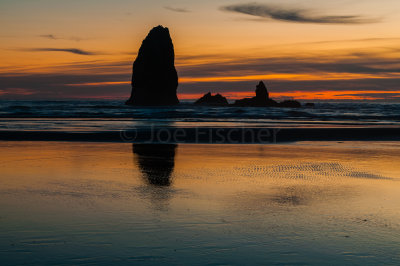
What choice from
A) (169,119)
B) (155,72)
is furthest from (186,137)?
(155,72)

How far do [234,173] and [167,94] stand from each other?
129 meters

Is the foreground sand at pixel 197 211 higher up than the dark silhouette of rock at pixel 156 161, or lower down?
higher up

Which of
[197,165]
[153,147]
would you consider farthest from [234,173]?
[153,147]

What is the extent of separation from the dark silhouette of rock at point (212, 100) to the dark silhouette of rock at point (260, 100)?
8.69 metres

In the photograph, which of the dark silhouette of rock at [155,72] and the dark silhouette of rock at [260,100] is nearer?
the dark silhouette of rock at [260,100]

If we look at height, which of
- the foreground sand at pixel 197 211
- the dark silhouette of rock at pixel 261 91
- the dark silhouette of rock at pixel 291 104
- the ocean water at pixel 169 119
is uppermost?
the dark silhouette of rock at pixel 261 91

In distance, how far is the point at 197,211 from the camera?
6566 millimetres

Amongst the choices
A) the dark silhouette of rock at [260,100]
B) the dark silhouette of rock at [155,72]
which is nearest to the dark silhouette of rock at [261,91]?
the dark silhouette of rock at [260,100]

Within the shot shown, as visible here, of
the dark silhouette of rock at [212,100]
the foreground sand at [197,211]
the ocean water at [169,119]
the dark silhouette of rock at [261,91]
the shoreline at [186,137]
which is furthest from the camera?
the dark silhouette of rock at [212,100]

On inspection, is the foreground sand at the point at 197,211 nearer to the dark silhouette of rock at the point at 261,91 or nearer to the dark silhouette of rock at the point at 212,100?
the dark silhouette of rock at the point at 261,91

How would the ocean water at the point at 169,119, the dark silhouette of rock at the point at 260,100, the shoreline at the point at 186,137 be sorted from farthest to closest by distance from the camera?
1. the dark silhouette of rock at the point at 260,100
2. the ocean water at the point at 169,119
3. the shoreline at the point at 186,137

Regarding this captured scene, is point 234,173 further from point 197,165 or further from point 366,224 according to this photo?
point 366,224

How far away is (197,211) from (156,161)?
20.3 ft

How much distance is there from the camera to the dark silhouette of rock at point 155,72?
136750 millimetres
